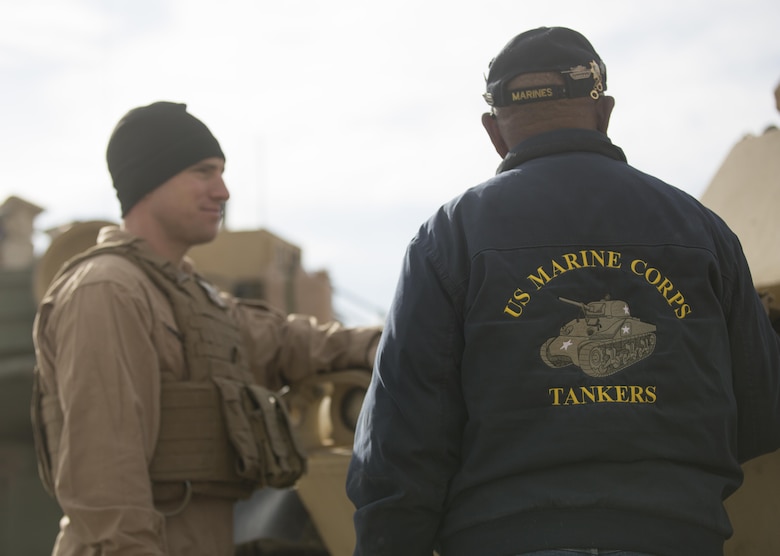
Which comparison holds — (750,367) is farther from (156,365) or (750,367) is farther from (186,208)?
(186,208)

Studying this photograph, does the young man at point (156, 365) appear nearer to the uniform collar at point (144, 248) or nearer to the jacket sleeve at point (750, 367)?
the uniform collar at point (144, 248)

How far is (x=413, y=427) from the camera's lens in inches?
83.2

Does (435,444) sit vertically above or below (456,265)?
below

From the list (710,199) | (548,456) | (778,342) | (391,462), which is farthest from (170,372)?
(710,199)

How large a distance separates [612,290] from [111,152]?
6.47 feet

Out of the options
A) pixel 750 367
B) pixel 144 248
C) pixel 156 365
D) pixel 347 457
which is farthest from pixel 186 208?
pixel 750 367

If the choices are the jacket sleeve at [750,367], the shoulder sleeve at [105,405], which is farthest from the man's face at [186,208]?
the jacket sleeve at [750,367]

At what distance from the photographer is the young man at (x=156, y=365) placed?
A: 2.79 meters

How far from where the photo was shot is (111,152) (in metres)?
3.49

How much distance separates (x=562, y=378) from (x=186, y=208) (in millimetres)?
1713

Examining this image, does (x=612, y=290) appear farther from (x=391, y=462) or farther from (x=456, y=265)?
(x=391, y=462)

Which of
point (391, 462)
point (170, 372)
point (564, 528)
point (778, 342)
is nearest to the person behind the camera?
point (564, 528)

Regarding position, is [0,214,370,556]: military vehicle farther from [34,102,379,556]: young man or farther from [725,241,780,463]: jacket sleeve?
[725,241,780,463]: jacket sleeve

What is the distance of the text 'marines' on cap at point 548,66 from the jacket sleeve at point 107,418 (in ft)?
4.03
